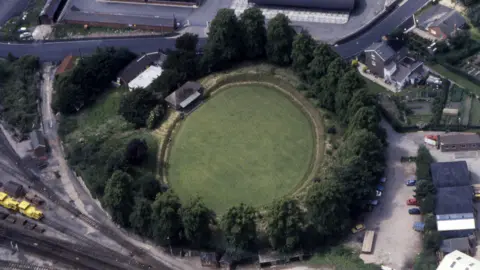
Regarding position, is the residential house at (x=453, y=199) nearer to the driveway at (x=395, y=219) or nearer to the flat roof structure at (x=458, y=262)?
the driveway at (x=395, y=219)

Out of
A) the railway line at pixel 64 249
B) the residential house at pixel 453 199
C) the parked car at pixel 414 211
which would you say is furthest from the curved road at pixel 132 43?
the railway line at pixel 64 249

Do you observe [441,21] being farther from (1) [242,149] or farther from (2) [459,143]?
(1) [242,149]

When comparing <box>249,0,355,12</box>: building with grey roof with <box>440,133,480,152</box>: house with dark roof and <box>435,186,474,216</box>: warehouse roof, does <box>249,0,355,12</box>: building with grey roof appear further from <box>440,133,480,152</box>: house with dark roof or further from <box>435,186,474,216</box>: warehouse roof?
<box>435,186,474,216</box>: warehouse roof

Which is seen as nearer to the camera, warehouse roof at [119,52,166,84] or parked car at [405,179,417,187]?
parked car at [405,179,417,187]

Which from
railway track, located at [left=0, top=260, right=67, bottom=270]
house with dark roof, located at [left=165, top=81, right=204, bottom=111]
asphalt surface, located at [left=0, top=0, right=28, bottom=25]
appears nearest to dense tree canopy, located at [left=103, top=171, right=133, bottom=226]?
railway track, located at [left=0, top=260, right=67, bottom=270]

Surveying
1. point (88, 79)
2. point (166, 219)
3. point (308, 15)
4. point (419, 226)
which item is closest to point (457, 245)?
point (419, 226)
